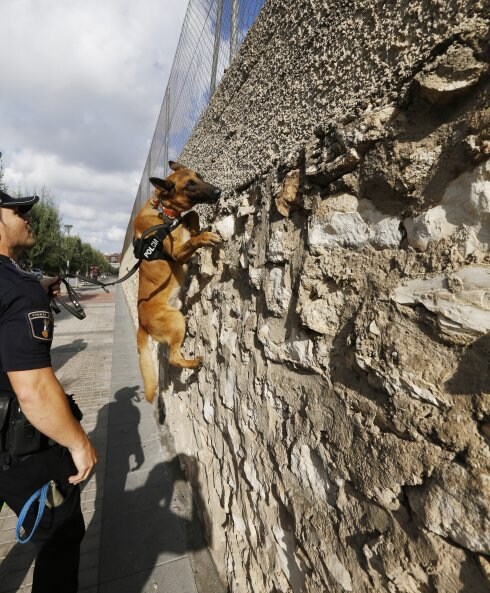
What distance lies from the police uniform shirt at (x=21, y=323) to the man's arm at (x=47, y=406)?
0.15ft

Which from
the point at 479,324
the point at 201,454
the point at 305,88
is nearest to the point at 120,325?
the point at 201,454

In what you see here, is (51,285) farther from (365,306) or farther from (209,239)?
(365,306)

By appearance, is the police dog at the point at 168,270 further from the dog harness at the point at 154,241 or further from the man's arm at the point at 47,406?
the man's arm at the point at 47,406

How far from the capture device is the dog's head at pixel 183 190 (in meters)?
2.72

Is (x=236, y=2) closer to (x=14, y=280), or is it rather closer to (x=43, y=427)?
(x=14, y=280)

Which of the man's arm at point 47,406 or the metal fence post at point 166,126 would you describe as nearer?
the man's arm at point 47,406

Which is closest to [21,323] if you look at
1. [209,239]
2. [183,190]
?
[209,239]

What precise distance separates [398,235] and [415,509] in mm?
774

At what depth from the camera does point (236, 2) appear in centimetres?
275

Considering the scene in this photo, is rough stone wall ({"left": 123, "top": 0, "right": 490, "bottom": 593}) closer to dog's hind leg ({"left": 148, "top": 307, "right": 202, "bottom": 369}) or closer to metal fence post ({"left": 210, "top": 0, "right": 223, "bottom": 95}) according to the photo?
dog's hind leg ({"left": 148, "top": 307, "right": 202, "bottom": 369})

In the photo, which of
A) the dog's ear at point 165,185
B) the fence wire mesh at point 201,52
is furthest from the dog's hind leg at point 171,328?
the fence wire mesh at point 201,52

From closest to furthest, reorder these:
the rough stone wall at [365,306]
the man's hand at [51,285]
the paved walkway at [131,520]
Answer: the rough stone wall at [365,306], the paved walkway at [131,520], the man's hand at [51,285]

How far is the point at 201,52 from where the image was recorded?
148 inches

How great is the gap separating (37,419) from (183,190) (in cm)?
209
